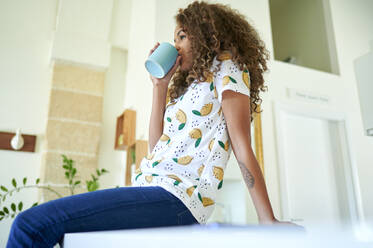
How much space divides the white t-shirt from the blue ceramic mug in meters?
0.10

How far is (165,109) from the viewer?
35.7 inches

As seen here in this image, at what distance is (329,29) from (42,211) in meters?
2.96

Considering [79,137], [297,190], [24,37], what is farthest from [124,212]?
[24,37]

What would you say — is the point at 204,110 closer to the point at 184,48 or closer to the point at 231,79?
the point at 231,79

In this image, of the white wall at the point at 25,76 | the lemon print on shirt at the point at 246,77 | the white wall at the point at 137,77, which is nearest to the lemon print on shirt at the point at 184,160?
the lemon print on shirt at the point at 246,77

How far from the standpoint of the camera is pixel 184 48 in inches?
35.0

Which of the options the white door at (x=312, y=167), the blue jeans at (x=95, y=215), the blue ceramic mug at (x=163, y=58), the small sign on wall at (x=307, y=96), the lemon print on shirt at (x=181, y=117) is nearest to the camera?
the blue jeans at (x=95, y=215)

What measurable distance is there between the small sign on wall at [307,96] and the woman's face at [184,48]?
1801 millimetres

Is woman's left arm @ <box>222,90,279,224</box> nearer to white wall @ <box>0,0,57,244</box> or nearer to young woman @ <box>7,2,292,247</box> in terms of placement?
young woman @ <box>7,2,292,247</box>

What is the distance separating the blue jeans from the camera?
0.53m

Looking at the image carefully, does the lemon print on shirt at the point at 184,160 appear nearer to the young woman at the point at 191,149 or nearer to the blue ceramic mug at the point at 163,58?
the young woman at the point at 191,149

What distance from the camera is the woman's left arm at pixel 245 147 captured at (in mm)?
634

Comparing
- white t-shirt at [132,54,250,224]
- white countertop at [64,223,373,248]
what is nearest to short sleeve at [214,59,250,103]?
white t-shirt at [132,54,250,224]

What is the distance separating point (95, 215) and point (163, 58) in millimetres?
441
